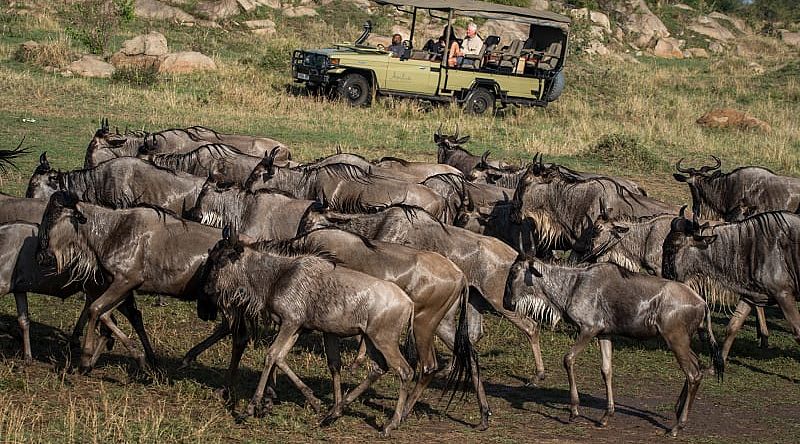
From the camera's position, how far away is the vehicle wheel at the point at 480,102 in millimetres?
25984

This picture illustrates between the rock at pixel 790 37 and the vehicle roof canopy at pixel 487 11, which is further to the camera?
the rock at pixel 790 37

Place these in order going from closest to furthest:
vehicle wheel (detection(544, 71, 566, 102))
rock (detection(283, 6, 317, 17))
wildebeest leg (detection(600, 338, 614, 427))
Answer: wildebeest leg (detection(600, 338, 614, 427))
vehicle wheel (detection(544, 71, 566, 102))
rock (detection(283, 6, 317, 17))

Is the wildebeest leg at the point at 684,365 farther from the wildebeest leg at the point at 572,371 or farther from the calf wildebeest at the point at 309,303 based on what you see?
the calf wildebeest at the point at 309,303

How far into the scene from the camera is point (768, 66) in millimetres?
42625

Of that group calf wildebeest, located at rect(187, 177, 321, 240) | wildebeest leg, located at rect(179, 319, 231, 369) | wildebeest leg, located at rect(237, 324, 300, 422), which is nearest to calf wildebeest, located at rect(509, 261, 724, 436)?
wildebeest leg, located at rect(237, 324, 300, 422)

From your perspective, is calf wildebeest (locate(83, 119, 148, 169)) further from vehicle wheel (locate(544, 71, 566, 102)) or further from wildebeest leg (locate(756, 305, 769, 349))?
vehicle wheel (locate(544, 71, 566, 102))

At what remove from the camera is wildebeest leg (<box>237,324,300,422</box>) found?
24.8ft

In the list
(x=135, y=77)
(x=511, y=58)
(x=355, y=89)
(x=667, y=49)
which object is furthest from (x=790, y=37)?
(x=135, y=77)

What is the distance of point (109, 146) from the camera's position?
1349 cm

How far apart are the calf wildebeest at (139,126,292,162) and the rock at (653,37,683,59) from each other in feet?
114

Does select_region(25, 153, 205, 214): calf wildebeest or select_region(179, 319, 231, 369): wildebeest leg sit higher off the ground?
select_region(25, 153, 205, 214): calf wildebeest

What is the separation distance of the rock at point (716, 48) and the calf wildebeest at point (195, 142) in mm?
38320

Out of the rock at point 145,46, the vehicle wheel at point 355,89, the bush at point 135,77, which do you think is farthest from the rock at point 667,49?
the bush at point 135,77

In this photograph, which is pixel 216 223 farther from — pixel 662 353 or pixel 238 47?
pixel 238 47
